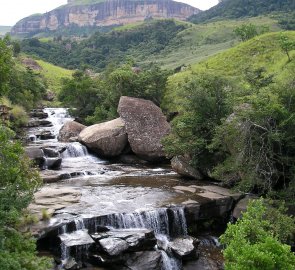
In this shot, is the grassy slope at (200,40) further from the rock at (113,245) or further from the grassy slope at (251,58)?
the rock at (113,245)

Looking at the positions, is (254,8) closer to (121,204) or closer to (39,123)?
(39,123)

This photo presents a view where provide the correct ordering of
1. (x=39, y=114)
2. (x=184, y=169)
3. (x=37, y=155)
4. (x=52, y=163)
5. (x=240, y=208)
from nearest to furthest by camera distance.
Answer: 1. (x=240, y=208)
2. (x=184, y=169)
3. (x=37, y=155)
4. (x=52, y=163)
5. (x=39, y=114)

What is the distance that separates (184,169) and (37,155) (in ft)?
36.9

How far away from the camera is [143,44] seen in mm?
147125

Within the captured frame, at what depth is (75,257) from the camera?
696 inches

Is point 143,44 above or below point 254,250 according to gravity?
above

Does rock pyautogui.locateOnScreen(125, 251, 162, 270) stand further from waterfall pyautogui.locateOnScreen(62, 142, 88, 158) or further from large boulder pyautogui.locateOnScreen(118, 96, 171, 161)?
waterfall pyautogui.locateOnScreen(62, 142, 88, 158)

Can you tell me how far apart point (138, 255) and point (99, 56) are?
126140 millimetres

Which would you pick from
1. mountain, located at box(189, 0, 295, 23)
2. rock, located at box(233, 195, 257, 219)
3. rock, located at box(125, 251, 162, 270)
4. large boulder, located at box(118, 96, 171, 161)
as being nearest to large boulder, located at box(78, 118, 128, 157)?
large boulder, located at box(118, 96, 171, 161)

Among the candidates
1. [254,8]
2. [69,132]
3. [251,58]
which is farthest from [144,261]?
[254,8]

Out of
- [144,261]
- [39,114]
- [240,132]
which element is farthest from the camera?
[39,114]

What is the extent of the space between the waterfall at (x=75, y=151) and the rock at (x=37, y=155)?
4.16m

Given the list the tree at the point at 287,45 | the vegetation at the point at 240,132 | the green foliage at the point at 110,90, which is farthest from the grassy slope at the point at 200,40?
the vegetation at the point at 240,132

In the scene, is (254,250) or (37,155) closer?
(254,250)
